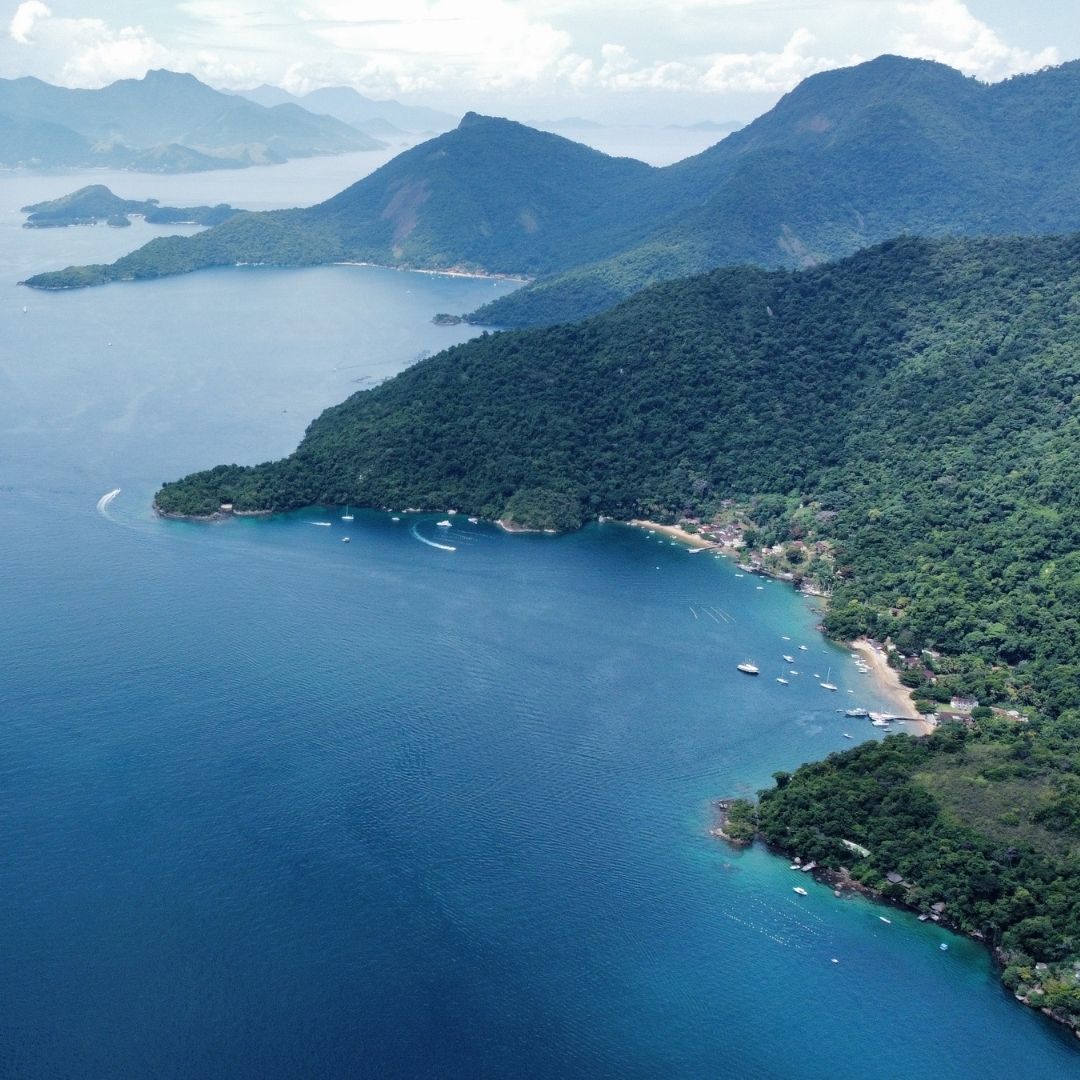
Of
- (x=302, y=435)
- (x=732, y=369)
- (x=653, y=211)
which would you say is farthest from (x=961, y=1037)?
(x=653, y=211)

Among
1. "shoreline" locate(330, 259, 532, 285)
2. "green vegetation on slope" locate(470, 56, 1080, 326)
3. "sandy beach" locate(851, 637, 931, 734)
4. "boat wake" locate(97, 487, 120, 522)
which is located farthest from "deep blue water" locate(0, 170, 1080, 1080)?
"shoreline" locate(330, 259, 532, 285)

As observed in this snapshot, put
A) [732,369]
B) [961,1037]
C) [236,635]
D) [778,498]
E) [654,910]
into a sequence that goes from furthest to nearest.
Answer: [732,369], [778,498], [236,635], [654,910], [961,1037]

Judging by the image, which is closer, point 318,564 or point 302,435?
point 318,564

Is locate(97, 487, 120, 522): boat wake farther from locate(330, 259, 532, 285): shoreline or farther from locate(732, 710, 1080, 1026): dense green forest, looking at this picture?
locate(330, 259, 532, 285): shoreline

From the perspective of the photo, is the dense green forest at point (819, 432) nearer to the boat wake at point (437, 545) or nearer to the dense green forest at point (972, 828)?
the boat wake at point (437, 545)

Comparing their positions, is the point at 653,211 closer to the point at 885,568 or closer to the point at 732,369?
the point at 732,369

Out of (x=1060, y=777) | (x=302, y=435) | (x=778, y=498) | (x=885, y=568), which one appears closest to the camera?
(x=1060, y=777)
